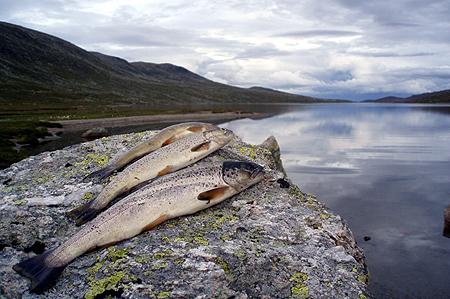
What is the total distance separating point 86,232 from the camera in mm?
6059

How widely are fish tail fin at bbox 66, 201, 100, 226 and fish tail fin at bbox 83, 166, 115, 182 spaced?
109 centimetres

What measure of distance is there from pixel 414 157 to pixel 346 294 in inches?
1421

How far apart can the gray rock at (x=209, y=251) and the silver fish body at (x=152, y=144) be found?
1.43 ft

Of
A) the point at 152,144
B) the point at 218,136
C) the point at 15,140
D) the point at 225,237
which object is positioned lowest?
the point at 15,140

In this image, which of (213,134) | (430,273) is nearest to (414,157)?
(430,273)

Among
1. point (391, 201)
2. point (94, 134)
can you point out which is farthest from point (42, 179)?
point (94, 134)

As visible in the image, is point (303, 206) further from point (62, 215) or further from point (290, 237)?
point (62, 215)

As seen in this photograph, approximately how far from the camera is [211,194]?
6.79 metres

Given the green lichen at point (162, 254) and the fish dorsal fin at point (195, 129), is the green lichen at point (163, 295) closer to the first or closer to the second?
the green lichen at point (162, 254)

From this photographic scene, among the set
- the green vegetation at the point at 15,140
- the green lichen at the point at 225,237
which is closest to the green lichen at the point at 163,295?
the green lichen at the point at 225,237

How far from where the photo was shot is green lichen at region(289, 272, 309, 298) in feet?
17.6

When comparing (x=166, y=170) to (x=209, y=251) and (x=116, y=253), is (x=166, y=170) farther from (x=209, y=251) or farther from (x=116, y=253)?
(x=209, y=251)

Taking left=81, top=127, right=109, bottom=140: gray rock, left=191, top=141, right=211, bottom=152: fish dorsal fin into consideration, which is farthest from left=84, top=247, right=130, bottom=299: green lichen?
left=81, top=127, right=109, bottom=140: gray rock

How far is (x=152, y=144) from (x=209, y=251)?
3.44m
